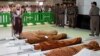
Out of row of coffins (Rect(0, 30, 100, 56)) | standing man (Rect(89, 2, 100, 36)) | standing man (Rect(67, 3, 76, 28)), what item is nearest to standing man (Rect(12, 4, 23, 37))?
row of coffins (Rect(0, 30, 100, 56))

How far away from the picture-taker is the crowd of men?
1212cm

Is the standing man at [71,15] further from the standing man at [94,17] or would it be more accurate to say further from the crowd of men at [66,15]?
the standing man at [94,17]

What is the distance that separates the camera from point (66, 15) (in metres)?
12.5

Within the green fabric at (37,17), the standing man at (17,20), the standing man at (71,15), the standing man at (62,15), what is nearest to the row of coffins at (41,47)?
the standing man at (17,20)

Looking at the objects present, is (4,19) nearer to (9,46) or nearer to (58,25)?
(58,25)

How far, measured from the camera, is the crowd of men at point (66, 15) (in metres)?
12.1

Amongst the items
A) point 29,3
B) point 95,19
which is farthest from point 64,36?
point 29,3

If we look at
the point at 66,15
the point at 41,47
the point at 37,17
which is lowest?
the point at 41,47

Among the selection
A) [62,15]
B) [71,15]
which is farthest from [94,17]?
[62,15]

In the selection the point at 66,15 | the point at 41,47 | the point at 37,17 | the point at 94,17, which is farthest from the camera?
the point at 37,17

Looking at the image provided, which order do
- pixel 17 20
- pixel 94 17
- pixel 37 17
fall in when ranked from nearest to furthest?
pixel 17 20
pixel 94 17
pixel 37 17

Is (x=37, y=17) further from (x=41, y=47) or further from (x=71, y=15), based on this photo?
(x=41, y=47)

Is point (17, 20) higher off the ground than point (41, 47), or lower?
higher

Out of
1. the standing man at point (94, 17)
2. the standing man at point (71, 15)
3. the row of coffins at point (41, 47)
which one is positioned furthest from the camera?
the standing man at point (71, 15)
